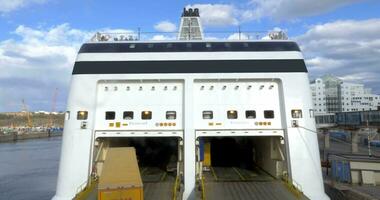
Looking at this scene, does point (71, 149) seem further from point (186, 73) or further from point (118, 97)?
point (186, 73)

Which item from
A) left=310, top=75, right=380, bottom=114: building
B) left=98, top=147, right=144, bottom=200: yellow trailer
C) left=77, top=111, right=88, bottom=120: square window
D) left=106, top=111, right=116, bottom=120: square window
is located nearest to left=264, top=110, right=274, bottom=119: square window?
left=98, top=147, right=144, bottom=200: yellow trailer

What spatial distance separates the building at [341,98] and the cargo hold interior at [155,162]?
299 ft

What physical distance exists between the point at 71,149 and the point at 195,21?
7917mm

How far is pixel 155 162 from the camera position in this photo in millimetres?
16562

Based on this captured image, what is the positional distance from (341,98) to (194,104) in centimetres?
10511

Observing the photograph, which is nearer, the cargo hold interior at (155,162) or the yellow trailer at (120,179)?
the yellow trailer at (120,179)

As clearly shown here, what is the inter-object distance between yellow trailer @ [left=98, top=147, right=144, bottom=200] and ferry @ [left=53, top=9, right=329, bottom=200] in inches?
48.2

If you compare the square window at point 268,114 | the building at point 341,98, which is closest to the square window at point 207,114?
the square window at point 268,114

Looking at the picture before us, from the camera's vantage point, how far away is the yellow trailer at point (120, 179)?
8172 millimetres

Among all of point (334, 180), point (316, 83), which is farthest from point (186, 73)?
point (316, 83)

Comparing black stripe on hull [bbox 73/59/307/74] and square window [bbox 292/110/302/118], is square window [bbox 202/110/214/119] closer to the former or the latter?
black stripe on hull [bbox 73/59/307/74]

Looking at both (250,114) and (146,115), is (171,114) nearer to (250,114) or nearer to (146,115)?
(146,115)

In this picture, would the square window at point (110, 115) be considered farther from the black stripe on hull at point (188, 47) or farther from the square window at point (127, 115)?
the black stripe on hull at point (188, 47)

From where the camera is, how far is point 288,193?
9.57 metres
